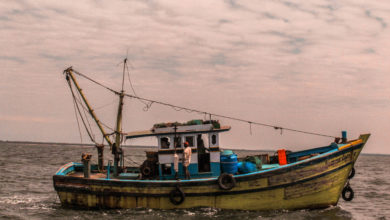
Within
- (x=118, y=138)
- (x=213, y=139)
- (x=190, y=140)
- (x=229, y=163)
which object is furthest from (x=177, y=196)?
(x=118, y=138)

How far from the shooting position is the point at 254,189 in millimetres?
15562

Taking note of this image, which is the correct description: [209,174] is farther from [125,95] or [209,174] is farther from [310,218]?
[125,95]

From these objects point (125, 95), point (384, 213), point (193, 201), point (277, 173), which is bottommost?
point (384, 213)

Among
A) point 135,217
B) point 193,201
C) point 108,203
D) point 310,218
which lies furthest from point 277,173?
point 108,203

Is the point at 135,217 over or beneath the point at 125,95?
beneath

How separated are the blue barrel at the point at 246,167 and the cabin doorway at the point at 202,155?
4.18 ft

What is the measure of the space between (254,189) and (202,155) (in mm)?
2497

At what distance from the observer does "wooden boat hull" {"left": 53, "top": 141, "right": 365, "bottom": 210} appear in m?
15.5

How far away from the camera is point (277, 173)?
50.3 feet

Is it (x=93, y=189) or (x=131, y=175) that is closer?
(x=93, y=189)

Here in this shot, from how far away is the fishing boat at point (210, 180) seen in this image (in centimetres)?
1552

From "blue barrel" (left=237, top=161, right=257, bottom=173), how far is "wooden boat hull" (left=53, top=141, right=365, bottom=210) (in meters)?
0.80

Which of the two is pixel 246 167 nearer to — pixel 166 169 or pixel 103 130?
pixel 166 169

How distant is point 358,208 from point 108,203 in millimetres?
11968
